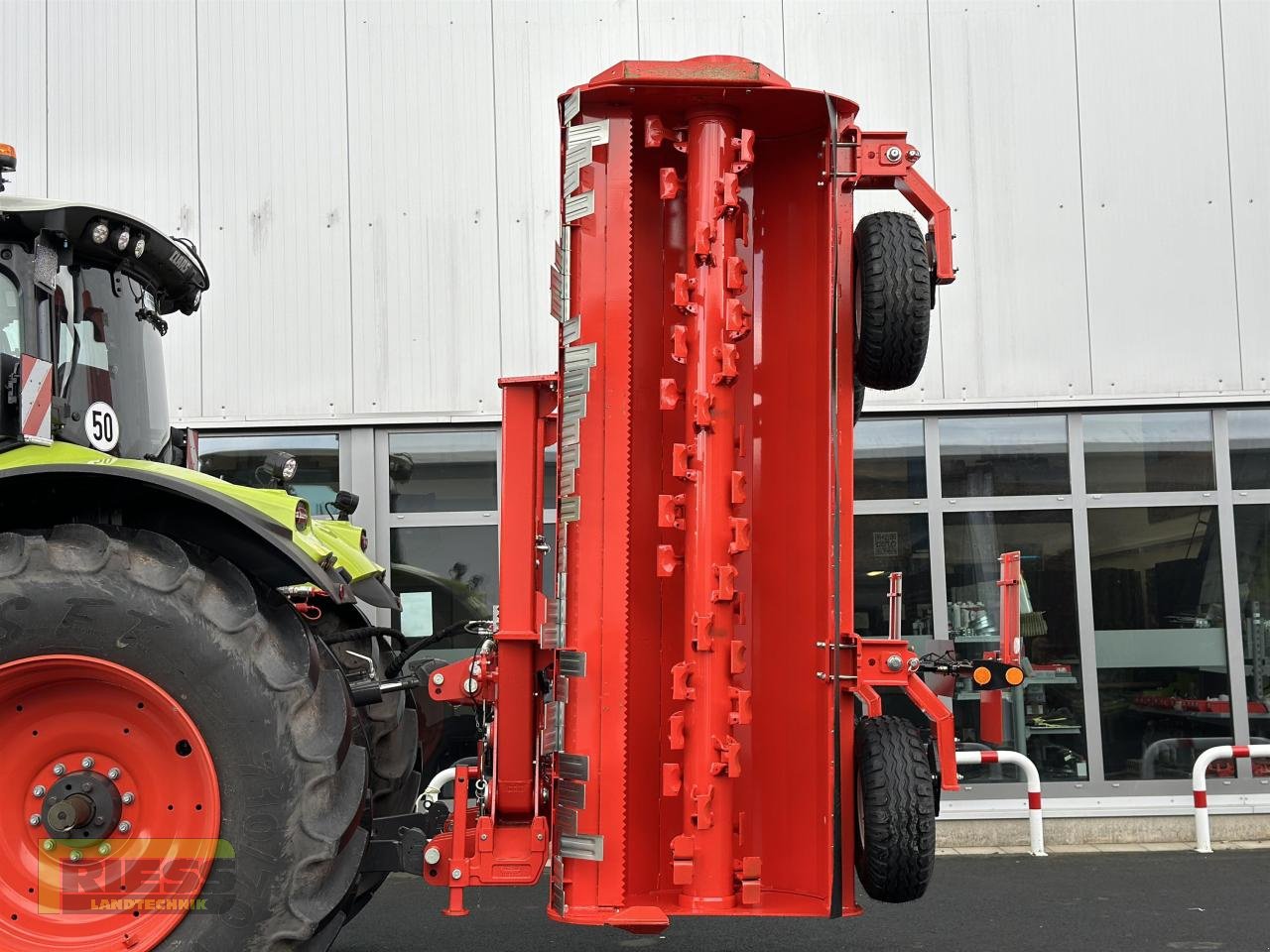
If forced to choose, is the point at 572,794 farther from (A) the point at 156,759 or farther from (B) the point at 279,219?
(B) the point at 279,219

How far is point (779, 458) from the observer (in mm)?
3584

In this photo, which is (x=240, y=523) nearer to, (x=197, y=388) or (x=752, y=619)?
(x=752, y=619)

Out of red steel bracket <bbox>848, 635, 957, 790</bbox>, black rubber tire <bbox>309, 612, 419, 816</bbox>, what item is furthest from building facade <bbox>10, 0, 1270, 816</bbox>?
red steel bracket <bbox>848, 635, 957, 790</bbox>

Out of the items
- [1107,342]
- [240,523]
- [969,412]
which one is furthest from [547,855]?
[1107,342]

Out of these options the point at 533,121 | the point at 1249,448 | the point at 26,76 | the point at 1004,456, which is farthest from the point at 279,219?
the point at 1249,448

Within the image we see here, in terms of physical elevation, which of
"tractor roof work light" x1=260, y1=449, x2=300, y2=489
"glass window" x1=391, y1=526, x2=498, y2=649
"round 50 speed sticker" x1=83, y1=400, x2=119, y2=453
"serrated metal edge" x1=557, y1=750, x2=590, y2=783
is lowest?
"serrated metal edge" x1=557, y1=750, x2=590, y2=783

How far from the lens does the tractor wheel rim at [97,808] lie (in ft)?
10.1

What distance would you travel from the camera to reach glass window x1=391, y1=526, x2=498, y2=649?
26.7 ft

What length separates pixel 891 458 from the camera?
320 inches

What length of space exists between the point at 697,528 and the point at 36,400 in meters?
2.11

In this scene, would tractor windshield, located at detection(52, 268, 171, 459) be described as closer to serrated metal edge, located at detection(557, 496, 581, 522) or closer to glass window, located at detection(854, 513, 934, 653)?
serrated metal edge, located at detection(557, 496, 581, 522)

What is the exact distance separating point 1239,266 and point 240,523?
7.42 m

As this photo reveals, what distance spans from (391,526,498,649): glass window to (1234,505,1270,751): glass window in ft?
17.7

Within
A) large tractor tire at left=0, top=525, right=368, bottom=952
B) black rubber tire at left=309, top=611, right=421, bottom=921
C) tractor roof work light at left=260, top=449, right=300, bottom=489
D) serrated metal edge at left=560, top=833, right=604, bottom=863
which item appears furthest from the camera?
tractor roof work light at left=260, top=449, right=300, bottom=489
